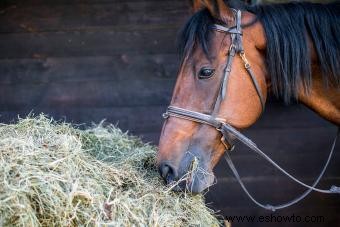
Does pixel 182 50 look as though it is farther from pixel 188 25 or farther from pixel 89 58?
pixel 89 58

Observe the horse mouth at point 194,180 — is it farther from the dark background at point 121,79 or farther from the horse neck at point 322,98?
the dark background at point 121,79

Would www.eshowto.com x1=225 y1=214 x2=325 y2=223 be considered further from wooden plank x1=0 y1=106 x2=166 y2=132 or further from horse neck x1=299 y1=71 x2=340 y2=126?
horse neck x1=299 y1=71 x2=340 y2=126

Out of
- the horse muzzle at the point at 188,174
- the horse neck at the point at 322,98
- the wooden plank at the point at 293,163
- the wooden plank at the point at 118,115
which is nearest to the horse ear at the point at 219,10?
the horse neck at the point at 322,98

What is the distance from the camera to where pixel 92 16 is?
10.5ft

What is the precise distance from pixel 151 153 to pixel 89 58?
1062mm

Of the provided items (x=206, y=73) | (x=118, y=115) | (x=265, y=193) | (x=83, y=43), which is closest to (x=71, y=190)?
(x=206, y=73)

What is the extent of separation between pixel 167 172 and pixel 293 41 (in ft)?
2.63

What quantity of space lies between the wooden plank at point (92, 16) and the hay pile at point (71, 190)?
115 centimetres

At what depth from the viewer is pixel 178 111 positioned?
6.95ft

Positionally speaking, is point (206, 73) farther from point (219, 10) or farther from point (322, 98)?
point (322, 98)

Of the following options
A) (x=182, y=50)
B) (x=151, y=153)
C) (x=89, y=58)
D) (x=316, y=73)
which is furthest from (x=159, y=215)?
(x=89, y=58)

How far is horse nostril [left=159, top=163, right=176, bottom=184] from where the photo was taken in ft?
6.79

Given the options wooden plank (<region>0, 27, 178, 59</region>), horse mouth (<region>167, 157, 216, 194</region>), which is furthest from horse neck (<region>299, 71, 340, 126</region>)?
wooden plank (<region>0, 27, 178, 59</region>)

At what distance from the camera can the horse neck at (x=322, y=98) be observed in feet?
7.52
